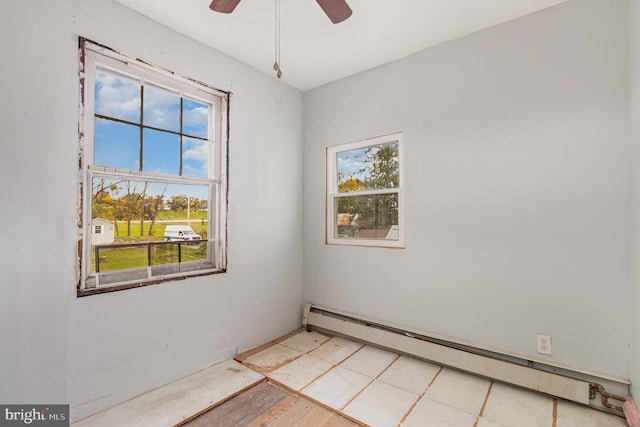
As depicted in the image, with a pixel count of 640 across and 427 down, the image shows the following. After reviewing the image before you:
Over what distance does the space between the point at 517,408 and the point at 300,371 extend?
1.48m

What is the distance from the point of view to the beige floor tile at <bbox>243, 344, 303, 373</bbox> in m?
2.45

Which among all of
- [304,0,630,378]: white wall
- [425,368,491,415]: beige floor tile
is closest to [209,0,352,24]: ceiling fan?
[304,0,630,378]: white wall

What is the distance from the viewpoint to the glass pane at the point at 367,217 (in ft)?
9.16

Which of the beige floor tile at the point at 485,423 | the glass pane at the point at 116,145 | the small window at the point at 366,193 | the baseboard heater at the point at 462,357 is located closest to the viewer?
the beige floor tile at the point at 485,423

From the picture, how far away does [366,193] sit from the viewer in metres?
2.97

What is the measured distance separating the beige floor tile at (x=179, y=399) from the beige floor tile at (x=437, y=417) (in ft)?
3.67

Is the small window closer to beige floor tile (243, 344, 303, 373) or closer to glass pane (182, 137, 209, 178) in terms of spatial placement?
beige floor tile (243, 344, 303, 373)

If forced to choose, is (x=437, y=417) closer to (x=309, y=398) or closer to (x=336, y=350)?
(x=309, y=398)

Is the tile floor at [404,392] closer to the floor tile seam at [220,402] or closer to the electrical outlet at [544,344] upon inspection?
the floor tile seam at [220,402]

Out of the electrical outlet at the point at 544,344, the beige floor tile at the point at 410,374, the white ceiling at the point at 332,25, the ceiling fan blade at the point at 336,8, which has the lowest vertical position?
the beige floor tile at the point at 410,374

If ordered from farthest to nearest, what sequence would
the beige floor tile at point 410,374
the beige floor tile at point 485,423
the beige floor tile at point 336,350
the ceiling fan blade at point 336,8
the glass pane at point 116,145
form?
1. the beige floor tile at point 336,350
2. the beige floor tile at point 410,374
3. the glass pane at point 116,145
4. the beige floor tile at point 485,423
5. the ceiling fan blade at point 336,8

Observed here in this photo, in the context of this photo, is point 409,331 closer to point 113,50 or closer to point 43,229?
point 43,229

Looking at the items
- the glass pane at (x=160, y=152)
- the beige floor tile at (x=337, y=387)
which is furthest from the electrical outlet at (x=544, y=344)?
the glass pane at (x=160, y=152)

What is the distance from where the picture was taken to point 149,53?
2145mm
